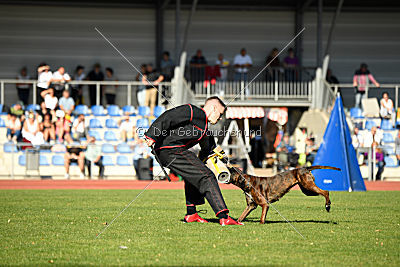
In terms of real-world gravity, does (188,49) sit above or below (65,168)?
above

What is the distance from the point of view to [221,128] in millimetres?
26141

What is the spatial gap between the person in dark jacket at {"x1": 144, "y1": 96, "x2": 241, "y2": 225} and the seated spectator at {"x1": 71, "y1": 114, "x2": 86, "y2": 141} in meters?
14.3

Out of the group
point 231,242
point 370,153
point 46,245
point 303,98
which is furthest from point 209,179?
point 303,98

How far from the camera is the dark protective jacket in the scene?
8.79 metres

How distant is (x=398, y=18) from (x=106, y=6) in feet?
46.3

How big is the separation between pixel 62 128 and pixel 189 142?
14599mm

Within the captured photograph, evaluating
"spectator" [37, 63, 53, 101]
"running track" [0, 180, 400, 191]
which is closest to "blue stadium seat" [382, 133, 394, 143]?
"running track" [0, 180, 400, 191]

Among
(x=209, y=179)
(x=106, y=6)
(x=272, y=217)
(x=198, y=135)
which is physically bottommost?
(x=272, y=217)

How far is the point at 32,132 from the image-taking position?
2242 centimetres

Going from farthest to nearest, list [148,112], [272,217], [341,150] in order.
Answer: [148,112], [341,150], [272,217]

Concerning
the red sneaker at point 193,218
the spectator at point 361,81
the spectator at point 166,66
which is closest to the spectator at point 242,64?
the spectator at point 166,66

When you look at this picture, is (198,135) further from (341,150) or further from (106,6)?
(106,6)

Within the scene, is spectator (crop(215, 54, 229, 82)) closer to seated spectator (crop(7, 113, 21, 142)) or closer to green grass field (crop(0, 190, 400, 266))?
seated spectator (crop(7, 113, 21, 142))

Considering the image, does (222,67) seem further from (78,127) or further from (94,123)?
(78,127)
